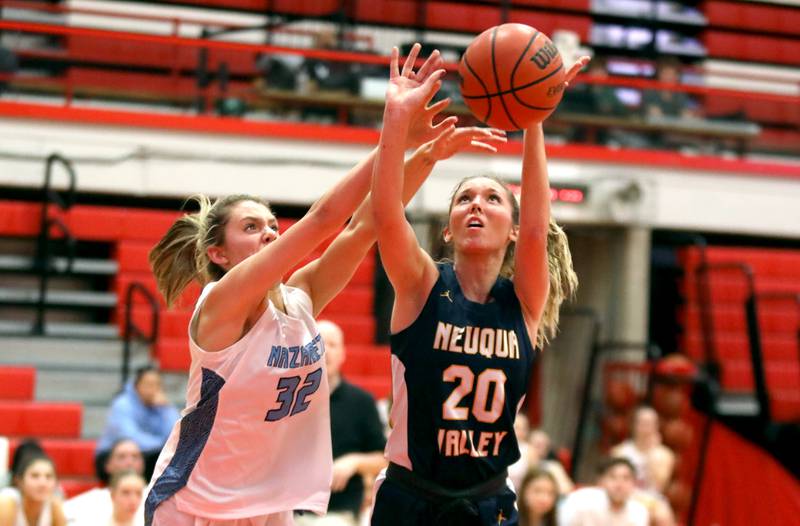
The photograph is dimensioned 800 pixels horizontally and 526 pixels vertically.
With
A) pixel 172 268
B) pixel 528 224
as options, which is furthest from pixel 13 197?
pixel 528 224

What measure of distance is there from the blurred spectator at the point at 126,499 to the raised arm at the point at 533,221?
120 inches

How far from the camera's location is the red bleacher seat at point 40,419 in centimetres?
796

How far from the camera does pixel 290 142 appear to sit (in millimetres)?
9938

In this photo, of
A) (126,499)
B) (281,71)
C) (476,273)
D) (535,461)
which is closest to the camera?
(476,273)

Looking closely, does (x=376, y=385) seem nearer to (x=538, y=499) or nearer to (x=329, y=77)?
(x=538, y=499)

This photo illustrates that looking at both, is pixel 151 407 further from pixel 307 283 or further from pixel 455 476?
pixel 455 476

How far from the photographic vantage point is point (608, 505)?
6812 millimetres

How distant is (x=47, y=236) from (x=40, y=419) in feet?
4.81

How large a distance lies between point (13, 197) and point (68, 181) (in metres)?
0.89

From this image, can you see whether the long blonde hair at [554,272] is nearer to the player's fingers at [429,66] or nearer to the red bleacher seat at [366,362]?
the player's fingers at [429,66]

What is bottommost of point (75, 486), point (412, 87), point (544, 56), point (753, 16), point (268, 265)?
point (75, 486)

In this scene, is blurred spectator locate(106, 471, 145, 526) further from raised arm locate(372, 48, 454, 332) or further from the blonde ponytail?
raised arm locate(372, 48, 454, 332)

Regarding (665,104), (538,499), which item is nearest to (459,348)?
(538,499)

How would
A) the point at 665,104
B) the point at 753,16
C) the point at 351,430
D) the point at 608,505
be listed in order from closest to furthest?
1. the point at 351,430
2. the point at 608,505
3. the point at 665,104
4. the point at 753,16
